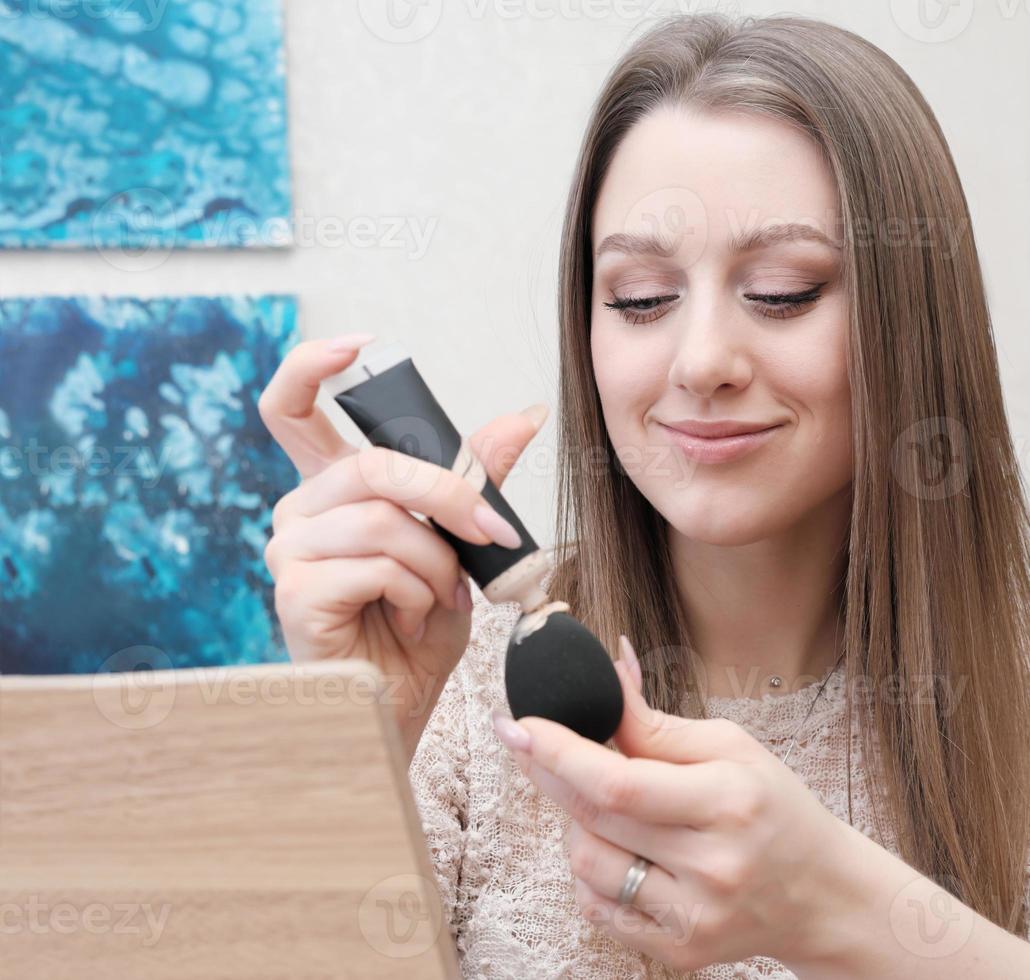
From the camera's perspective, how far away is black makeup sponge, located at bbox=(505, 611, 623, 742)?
0.50 m

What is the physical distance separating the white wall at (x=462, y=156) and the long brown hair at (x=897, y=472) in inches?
28.8

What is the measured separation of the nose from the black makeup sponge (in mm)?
288

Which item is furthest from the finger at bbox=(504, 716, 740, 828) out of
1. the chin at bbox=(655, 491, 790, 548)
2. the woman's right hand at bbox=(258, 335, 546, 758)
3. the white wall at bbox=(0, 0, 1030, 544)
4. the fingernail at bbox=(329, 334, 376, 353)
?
the white wall at bbox=(0, 0, 1030, 544)

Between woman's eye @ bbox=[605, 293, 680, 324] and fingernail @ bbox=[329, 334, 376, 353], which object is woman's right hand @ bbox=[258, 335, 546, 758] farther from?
woman's eye @ bbox=[605, 293, 680, 324]

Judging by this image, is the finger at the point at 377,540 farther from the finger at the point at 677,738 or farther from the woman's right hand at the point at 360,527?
the finger at the point at 677,738

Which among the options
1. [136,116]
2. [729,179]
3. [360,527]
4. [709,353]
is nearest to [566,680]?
[360,527]

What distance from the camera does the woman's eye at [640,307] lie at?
814 mm

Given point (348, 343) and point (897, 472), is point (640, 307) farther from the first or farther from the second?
point (348, 343)

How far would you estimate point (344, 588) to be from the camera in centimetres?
59

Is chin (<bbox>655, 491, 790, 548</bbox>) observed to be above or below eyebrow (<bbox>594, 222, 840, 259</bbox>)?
below

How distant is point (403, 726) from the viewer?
2.27 ft

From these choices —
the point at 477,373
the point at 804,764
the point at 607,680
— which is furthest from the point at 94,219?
the point at 607,680

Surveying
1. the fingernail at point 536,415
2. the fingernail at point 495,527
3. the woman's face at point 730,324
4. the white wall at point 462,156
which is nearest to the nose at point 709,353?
the woman's face at point 730,324

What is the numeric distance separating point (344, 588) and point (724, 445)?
1.06 ft
